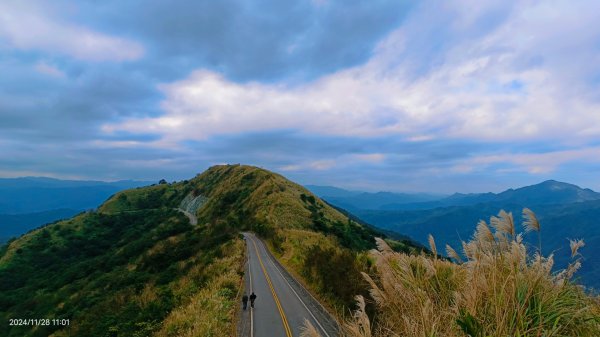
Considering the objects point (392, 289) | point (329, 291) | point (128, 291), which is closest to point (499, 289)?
point (392, 289)

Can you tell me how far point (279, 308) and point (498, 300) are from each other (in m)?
21.3

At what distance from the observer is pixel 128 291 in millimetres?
35062

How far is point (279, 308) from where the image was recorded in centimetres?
2364

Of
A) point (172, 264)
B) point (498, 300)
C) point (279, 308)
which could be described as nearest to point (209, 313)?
point (279, 308)

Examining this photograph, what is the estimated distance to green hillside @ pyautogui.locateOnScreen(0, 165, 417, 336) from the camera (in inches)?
879

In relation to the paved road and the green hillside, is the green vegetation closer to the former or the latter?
the green hillside

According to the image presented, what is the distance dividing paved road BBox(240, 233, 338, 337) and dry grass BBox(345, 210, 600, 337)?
8.84 metres

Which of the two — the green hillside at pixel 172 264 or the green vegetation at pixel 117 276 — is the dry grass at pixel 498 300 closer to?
the green hillside at pixel 172 264

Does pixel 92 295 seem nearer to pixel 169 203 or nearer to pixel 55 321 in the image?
pixel 55 321

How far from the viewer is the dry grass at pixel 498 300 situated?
434cm

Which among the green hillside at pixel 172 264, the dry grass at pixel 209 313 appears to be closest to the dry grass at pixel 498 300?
the green hillside at pixel 172 264

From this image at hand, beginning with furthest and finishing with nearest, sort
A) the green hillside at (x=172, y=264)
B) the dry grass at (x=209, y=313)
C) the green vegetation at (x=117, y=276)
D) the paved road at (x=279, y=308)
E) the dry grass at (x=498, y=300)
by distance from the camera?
1. the green vegetation at (x=117, y=276)
2. the green hillside at (x=172, y=264)
3. the paved road at (x=279, y=308)
4. the dry grass at (x=209, y=313)
5. the dry grass at (x=498, y=300)

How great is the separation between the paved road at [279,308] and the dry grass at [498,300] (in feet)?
29.0

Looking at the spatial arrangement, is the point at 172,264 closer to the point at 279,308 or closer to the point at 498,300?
the point at 279,308
